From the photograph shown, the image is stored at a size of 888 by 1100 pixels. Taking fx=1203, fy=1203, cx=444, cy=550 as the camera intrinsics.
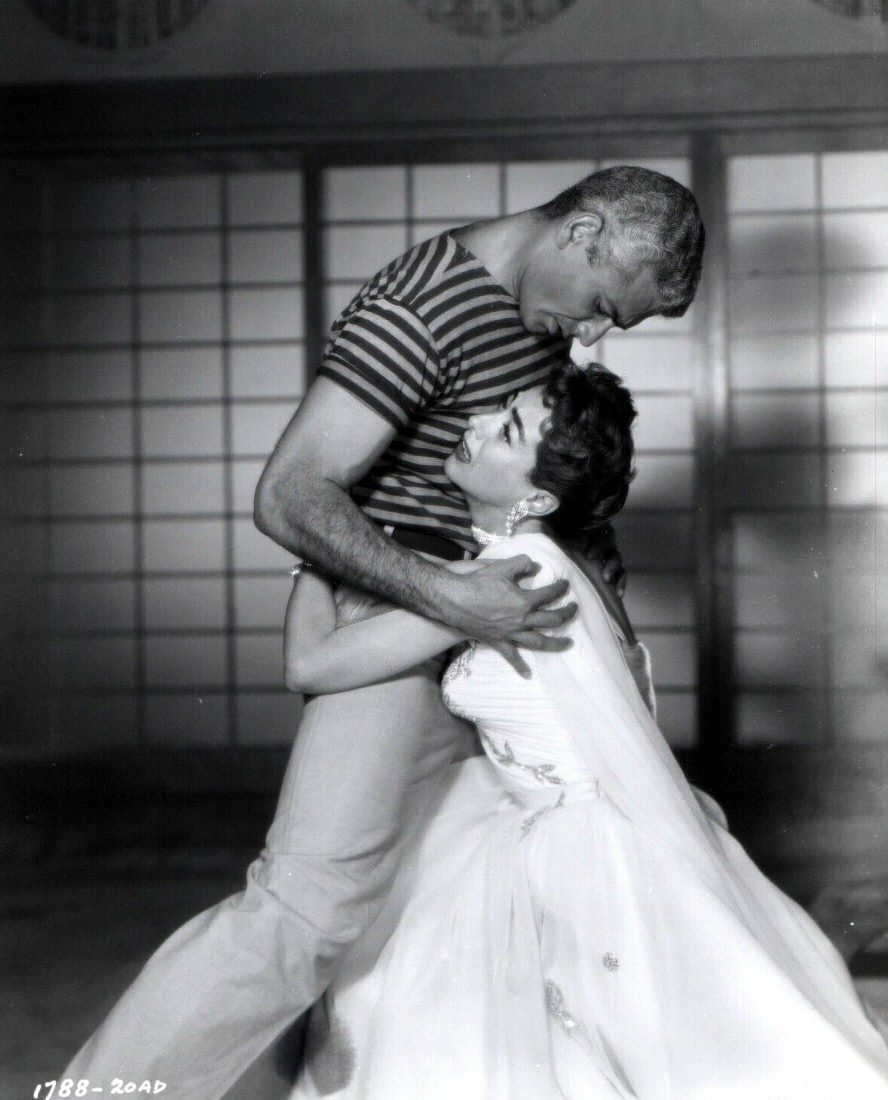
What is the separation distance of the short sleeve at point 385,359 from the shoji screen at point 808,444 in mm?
2394

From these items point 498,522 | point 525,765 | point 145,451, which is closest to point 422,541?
point 498,522

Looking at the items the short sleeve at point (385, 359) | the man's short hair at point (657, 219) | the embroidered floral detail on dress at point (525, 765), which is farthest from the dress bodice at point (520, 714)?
the man's short hair at point (657, 219)

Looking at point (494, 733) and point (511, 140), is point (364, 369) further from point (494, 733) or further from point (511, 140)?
point (511, 140)

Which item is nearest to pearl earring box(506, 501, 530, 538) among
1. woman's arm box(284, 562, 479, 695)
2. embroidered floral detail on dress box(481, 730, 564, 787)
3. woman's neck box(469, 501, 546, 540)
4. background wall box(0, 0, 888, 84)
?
woman's neck box(469, 501, 546, 540)

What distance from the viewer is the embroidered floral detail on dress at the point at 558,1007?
1826 millimetres

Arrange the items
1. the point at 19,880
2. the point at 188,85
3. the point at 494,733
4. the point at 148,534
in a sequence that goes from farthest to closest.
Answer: the point at 148,534 → the point at 188,85 → the point at 19,880 → the point at 494,733

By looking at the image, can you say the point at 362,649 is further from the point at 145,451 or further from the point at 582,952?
the point at 145,451

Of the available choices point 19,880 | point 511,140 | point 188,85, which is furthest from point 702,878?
point 188,85

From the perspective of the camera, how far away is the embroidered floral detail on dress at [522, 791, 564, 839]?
1.90 metres

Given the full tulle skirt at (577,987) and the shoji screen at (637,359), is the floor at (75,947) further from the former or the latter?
the shoji screen at (637,359)

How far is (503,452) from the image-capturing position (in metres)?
1.86

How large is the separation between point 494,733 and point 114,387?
300 cm

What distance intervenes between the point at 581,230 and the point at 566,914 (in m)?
1.06

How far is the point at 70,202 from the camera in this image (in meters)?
4.21
